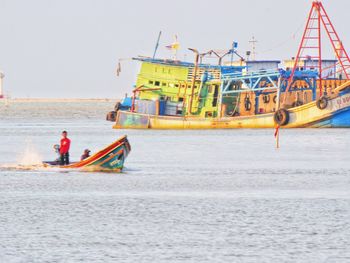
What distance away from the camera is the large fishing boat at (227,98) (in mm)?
93438

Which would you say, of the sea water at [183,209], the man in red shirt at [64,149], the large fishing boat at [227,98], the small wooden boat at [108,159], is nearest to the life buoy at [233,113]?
the large fishing boat at [227,98]

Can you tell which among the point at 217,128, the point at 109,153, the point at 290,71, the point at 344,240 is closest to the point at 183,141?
the point at 217,128

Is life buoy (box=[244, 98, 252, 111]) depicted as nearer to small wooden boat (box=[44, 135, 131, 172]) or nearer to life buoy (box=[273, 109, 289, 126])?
life buoy (box=[273, 109, 289, 126])

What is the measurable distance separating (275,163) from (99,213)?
2513 cm

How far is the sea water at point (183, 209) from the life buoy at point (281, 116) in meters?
22.1

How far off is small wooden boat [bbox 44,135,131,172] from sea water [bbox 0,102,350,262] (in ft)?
1.73


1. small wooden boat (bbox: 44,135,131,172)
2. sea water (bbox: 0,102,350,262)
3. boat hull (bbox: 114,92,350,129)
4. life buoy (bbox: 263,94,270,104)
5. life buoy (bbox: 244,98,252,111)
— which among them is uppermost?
life buoy (bbox: 263,94,270,104)

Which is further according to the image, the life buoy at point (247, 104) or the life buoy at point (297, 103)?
the life buoy at point (297, 103)

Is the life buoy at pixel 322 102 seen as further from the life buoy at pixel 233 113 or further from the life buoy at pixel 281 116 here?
the life buoy at pixel 233 113

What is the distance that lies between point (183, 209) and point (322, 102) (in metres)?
53.6

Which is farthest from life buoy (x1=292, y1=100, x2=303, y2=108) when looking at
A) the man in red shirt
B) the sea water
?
the man in red shirt

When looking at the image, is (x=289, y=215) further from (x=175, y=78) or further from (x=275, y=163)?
(x=175, y=78)

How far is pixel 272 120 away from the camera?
310 ft

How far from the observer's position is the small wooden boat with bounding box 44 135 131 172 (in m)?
50.2
